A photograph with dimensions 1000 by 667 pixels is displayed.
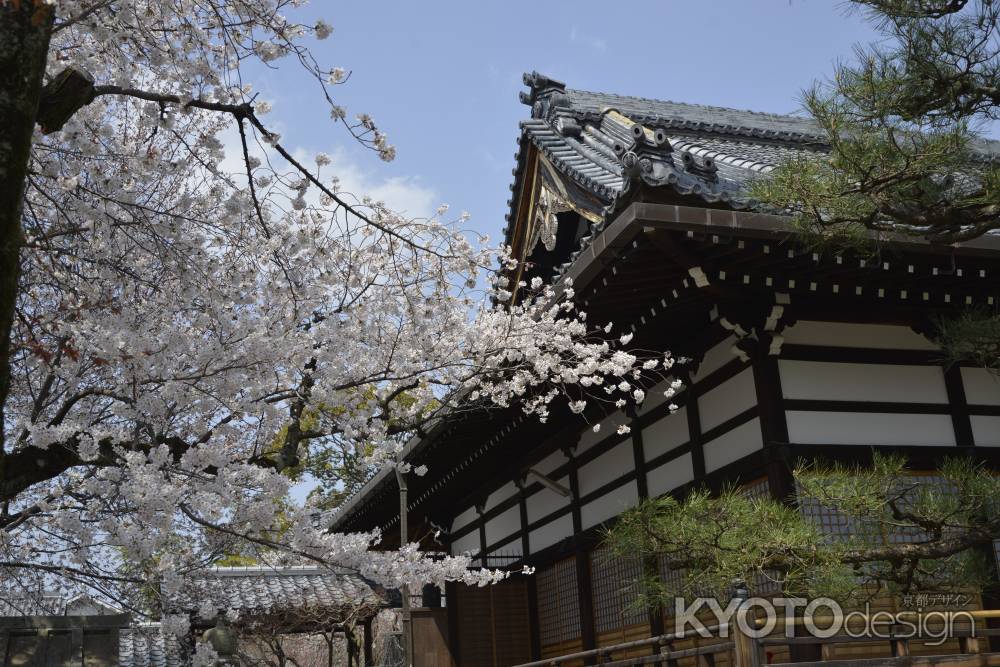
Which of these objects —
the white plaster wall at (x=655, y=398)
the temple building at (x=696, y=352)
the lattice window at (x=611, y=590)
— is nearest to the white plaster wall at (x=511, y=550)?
the temple building at (x=696, y=352)

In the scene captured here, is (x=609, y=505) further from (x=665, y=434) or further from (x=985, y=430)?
(x=985, y=430)

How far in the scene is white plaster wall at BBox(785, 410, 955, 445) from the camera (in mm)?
6594

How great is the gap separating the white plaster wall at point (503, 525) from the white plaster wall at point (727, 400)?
164 inches

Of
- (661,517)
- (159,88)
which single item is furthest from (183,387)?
(661,517)

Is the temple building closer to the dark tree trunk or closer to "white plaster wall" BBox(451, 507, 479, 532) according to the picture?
"white plaster wall" BBox(451, 507, 479, 532)

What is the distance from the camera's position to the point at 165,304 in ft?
19.5

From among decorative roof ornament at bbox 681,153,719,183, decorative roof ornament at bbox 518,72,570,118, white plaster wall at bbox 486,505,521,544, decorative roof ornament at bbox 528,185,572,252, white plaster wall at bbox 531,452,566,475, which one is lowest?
white plaster wall at bbox 486,505,521,544

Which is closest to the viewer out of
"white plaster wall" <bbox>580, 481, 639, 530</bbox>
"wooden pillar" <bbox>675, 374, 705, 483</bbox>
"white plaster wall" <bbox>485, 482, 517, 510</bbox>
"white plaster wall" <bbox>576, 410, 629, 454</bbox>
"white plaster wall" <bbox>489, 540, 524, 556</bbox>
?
"wooden pillar" <bbox>675, 374, 705, 483</bbox>

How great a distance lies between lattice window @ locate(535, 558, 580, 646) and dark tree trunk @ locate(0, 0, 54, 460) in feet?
24.1

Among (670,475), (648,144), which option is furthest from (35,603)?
(648,144)

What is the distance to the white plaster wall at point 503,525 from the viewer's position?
1125 cm

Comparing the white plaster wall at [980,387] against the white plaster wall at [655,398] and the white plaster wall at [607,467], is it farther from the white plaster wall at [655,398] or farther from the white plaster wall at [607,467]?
the white plaster wall at [607,467]

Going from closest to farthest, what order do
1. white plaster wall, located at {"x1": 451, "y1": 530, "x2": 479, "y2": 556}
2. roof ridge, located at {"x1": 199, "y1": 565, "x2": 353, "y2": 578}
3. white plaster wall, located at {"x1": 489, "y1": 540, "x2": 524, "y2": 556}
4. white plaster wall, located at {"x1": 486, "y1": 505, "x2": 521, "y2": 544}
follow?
white plaster wall, located at {"x1": 489, "y1": 540, "x2": 524, "y2": 556} < white plaster wall, located at {"x1": 486, "y1": 505, "x2": 521, "y2": 544} < white plaster wall, located at {"x1": 451, "y1": 530, "x2": 479, "y2": 556} < roof ridge, located at {"x1": 199, "y1": 565, "x2": 353, "y2": 578}

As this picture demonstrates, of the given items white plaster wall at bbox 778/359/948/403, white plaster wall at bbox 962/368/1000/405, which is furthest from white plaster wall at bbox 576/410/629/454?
white plaster wall at bbox 962/368/1000/405
